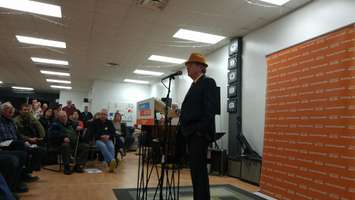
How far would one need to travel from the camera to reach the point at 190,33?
5.47 metres

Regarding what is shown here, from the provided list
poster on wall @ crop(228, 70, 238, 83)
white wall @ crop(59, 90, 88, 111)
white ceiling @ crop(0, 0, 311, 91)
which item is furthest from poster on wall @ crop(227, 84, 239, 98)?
white wall @ crop(59, 90, 88, 111)

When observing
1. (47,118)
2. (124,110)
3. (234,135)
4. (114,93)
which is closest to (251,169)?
(234,135)

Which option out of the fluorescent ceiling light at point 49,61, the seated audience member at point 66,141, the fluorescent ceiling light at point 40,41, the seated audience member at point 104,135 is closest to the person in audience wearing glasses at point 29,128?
the seated audience member at point 66,141

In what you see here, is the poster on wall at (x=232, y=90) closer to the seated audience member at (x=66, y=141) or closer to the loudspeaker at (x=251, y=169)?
the loudspeaker at (x=251, y=169)

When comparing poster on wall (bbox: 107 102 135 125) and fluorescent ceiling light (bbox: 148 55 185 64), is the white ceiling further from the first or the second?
poster on wall (bbox: 107 102 135 125)

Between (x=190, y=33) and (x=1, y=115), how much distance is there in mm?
3593

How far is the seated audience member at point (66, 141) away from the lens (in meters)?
4.82

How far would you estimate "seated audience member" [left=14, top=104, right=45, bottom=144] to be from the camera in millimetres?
4336

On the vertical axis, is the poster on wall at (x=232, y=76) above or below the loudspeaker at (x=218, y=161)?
above

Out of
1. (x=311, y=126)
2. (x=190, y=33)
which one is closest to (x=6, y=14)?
(x=190, y=33)

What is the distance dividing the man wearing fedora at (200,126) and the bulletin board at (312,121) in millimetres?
1611

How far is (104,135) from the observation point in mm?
5477

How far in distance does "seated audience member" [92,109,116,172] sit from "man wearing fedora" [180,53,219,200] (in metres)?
3.33

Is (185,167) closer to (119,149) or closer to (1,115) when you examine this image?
(119,149)
